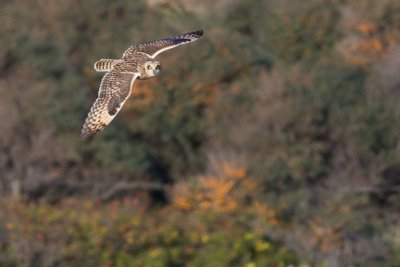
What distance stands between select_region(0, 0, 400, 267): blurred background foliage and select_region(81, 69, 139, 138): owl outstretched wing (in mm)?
5323

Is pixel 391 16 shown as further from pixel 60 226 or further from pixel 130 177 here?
pixel 60 226

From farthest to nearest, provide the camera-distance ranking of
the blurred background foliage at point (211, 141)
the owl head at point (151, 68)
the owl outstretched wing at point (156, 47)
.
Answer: the blurred background foliage at point (211, 141)
the owl outstretched wing at point (156, 47)
the owl head at point (151, 68)

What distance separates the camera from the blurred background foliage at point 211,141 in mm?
16609

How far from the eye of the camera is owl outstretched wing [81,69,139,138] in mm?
9938

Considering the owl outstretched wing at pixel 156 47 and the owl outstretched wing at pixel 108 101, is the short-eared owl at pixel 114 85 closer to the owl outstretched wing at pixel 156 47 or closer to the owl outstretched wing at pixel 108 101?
the owl outstretched wing at pixel 108 101

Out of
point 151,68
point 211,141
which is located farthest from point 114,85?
point 211,141

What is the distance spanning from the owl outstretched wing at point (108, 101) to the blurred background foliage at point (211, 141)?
17.5 ft

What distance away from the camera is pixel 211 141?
2194 centimetres

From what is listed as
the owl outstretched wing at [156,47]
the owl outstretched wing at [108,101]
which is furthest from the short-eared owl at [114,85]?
the owl outstretched wing at [156,47]

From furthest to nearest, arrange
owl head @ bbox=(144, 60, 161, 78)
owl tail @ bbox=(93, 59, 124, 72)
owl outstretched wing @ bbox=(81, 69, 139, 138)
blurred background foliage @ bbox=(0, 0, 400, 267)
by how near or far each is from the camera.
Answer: blurred background foliage @ bbox=(0, 0, 400, 267), owl tail @ bbox=(93, 59, 124, 72), owl head @ bbox=(144, 60, 161, 78), owl outstretched wing @ bbox=(81, 69, 139, 138)

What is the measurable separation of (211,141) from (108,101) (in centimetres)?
1195

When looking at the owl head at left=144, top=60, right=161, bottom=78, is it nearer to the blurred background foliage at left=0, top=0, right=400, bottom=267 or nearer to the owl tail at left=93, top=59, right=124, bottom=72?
the owl tail at left=93, top=59, right=124, bottom=72

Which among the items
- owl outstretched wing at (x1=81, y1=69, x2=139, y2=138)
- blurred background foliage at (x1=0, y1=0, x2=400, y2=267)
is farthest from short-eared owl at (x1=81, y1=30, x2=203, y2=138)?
blurred background foliage at (x1=0, y1=0, x2=400, y2=267)

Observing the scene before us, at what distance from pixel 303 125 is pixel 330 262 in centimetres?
528
